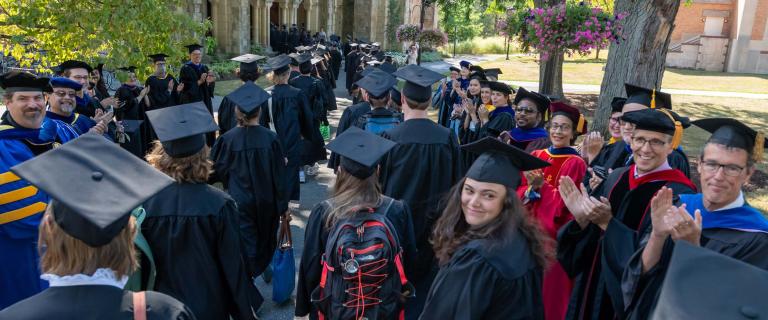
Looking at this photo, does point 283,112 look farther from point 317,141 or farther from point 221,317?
point 221,317

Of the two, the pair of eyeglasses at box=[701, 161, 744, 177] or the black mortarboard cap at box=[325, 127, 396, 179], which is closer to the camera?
the pair of eyeglasses at box=[701, 161, 744, 177]

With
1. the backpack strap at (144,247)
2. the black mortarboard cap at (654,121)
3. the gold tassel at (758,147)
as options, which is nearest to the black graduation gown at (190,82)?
the backpack strap at (144,247)

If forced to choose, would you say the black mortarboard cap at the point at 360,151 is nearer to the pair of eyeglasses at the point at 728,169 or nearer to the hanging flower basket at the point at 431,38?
the pair of eyeglasses at the point at 728,169

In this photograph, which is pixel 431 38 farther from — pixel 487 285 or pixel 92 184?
pixel 92 184

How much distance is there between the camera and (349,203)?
2.99 m

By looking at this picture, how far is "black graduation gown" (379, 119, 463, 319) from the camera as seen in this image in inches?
175

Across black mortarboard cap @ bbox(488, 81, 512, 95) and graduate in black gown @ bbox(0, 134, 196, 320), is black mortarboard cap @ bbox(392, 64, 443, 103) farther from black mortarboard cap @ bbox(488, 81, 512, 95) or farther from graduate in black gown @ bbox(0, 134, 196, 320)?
graduate in black gown @ bbox(0, 134, 196, 320)

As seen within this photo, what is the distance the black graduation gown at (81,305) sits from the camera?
5.42 feet

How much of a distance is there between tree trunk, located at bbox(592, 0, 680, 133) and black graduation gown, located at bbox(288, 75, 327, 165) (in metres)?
5.15

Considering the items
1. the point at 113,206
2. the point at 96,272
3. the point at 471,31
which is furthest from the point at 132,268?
the point at 471,31

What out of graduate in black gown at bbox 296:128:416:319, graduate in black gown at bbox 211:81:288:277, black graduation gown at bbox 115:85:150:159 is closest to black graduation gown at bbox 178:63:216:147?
black graduation gown at bbox 115:85:150:159

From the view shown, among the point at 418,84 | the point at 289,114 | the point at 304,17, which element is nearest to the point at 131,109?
the point at 289,114

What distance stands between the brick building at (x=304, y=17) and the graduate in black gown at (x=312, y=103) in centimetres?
1329

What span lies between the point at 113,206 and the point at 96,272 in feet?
0.76
